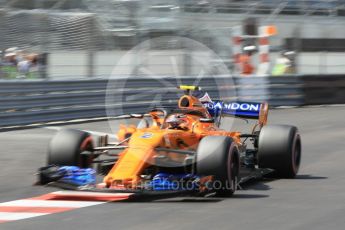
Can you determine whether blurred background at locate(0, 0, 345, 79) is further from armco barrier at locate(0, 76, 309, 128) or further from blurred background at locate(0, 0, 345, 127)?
armco barrier at locate(0, 76, 309, 128)

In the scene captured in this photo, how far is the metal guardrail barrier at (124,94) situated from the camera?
48.2 ft

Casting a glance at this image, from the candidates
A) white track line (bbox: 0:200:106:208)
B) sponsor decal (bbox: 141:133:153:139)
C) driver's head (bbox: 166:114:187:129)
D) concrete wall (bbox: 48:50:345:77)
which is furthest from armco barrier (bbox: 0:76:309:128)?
white track line (bbox: 0:200:106:208)

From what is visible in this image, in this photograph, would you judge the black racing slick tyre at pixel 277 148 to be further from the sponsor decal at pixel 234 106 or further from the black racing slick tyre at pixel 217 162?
the black racing slick tyre at pixel 217 162

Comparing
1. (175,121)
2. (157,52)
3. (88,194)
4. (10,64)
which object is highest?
(157,52)

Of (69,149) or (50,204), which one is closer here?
(50,204)

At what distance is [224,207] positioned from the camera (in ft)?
24.1

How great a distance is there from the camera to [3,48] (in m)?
15.0

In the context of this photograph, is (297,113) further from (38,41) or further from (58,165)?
(58,165)

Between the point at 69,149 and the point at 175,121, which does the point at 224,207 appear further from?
the point at 69,149

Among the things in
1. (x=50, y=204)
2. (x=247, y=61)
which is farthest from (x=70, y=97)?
(x=50, y=204)

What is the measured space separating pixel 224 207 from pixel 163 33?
11.5m

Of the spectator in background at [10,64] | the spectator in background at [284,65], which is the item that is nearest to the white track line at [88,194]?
the spectator in background at [10,64]

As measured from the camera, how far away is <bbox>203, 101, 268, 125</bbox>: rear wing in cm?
961

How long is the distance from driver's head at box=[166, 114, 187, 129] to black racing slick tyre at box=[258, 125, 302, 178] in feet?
3.71
